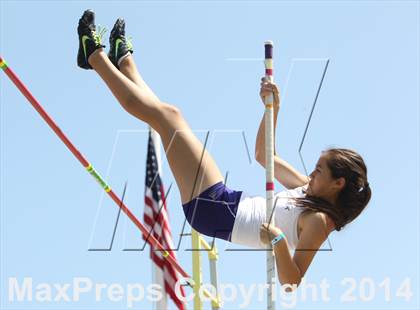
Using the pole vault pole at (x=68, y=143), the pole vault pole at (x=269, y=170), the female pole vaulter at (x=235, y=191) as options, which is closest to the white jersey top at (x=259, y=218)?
the female pole vaulter at (x=235, y=191)

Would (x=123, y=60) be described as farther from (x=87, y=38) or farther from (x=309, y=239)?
(x=309, y=239)

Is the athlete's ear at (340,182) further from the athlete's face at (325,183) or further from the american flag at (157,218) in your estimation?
the american flag at (157,218)

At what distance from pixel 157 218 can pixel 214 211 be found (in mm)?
4276

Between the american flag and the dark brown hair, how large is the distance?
4229mm

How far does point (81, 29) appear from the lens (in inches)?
272

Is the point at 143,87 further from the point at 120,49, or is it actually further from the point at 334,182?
the point at 334,182

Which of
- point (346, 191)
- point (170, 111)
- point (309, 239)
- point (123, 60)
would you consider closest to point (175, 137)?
point (170, 111)

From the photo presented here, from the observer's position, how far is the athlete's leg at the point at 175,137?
6.30 m

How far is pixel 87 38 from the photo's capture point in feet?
22.5

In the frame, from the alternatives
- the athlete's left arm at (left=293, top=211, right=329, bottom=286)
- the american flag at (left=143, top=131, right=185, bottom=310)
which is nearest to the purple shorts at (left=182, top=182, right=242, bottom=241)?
the athlete's left arm at (left=293, top=211, right=329, bottom=286)

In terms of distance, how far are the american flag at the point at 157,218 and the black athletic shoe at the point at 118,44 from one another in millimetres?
3728

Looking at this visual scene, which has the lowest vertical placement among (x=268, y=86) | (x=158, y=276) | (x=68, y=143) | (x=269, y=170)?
(x=269, y=170)

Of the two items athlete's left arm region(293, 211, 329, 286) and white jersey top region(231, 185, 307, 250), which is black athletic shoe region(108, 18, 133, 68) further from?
athlete's left arm region(293, 211, 329, 286)

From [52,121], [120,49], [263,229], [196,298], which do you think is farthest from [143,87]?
[196,298]
